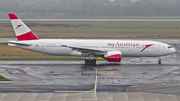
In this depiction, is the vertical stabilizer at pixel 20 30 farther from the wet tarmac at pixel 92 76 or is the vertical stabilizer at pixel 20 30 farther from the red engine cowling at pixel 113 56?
the red engine cowling at pixel 113 56

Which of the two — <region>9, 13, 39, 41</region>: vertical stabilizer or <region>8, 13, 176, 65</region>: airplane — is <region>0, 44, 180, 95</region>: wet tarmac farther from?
<region>9, 13, 39, 41</region>: vertical stabilizer

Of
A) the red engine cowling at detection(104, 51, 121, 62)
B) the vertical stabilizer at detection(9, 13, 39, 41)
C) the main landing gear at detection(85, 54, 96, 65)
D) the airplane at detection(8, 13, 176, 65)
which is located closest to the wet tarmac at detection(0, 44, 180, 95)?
the main landing gear at detection(85, 54, 96, 65)

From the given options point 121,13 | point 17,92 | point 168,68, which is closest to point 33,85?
point 17,92

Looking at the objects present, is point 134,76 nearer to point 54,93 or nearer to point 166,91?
point 166,91

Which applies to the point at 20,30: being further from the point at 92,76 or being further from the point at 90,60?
the point at 92,76

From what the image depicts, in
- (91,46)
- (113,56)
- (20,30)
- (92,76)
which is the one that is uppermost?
(20,30)

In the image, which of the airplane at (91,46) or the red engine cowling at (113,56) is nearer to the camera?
the red engine cowling at (113,56)

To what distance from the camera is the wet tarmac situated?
2534cm

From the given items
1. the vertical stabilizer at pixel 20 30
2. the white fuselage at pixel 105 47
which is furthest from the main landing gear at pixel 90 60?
the vertical stabilizer at pixel 20 30

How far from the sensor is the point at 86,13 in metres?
163

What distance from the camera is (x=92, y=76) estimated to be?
101ft

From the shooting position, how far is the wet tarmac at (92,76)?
25344mm

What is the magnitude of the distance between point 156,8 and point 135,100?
149 metres

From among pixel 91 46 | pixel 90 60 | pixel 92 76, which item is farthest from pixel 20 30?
pixel 92 76
